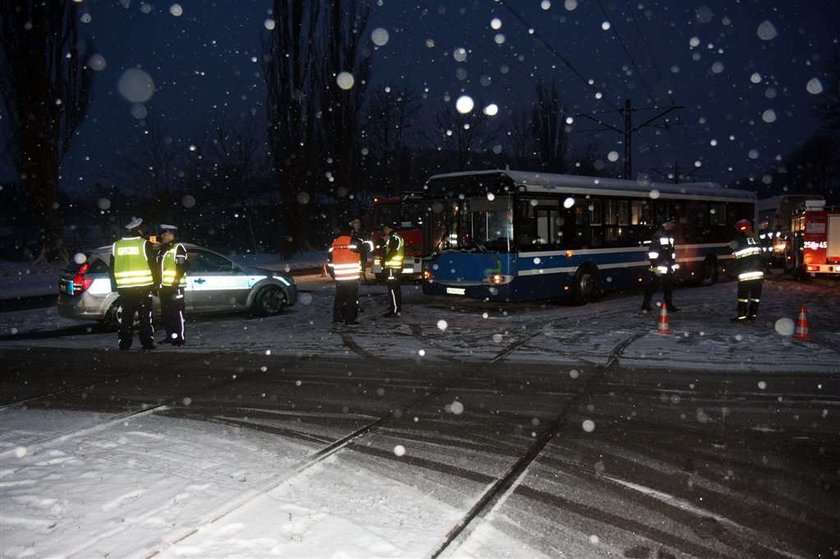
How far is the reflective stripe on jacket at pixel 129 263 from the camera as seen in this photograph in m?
10.5

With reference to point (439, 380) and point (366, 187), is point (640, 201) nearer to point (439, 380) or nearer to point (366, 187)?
point (439, 380)

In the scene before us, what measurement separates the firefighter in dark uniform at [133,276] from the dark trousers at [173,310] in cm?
22

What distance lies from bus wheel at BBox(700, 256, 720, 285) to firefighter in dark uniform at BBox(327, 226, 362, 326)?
12.7m

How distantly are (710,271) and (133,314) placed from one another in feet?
A: 56.3

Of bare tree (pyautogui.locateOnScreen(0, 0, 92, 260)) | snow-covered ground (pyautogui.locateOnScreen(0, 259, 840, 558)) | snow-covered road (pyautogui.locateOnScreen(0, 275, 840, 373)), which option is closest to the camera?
snow-covered ground (pyautogui.locateOnScreen(0, 259, 840, 558))

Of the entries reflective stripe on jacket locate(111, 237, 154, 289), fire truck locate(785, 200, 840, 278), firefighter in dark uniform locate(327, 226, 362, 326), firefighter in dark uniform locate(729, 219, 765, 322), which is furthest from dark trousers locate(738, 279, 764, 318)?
fire truck locate(785, 200, 840, 278)

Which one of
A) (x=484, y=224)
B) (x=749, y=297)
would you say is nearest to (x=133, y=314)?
(x=484, y=224)

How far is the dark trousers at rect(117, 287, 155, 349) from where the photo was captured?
1055 centimetres

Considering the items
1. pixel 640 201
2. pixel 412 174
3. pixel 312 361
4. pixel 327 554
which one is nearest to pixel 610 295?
pixel 640 201

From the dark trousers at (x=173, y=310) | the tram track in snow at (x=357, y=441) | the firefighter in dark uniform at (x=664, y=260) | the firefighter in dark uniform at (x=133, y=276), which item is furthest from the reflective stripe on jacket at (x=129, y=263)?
the firefighter in dark uniform at (x=664, y=260)

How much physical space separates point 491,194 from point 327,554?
458 inches

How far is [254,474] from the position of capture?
17.0 ft

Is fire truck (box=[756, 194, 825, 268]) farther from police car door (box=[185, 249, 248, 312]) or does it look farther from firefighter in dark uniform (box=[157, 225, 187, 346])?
firefighter in dark uniform (box=[157, 225, 187, 346])

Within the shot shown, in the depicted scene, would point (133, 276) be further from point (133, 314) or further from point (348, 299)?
point (348, 299)
